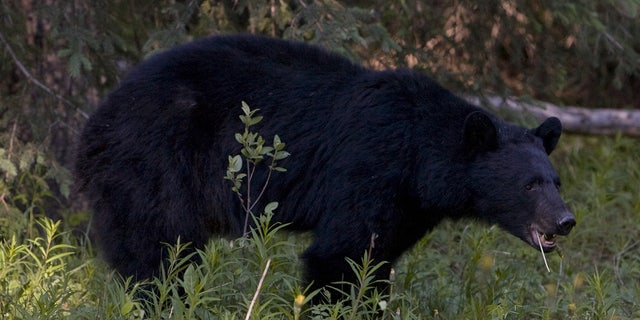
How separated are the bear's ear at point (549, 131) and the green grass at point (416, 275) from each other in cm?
68

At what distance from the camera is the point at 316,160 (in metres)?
5.61

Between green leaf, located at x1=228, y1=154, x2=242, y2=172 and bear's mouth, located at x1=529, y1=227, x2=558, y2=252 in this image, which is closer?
green leaf, located at x1=228, y1=154, x2=242, y2=172

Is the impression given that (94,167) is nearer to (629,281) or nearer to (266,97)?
(266,97)

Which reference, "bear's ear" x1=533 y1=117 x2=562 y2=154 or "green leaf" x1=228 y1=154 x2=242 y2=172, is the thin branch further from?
"bear's ear" x1=533 y1=117 x2=562 y2=154

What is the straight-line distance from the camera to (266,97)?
5.70m

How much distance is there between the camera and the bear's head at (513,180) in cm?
519

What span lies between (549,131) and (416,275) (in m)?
1.54

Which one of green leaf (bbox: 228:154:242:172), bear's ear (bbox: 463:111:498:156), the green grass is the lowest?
the green grass

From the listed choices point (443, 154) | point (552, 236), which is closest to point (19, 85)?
point (443, 154)

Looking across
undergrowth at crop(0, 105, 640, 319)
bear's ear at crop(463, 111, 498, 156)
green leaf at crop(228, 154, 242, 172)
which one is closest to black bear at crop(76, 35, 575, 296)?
bear's ear at crop(463, 111, 498, 156)

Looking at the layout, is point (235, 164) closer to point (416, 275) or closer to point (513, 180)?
point (513, 180)

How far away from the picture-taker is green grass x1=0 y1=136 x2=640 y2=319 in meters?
4.73

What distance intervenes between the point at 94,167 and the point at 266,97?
1.09 meters

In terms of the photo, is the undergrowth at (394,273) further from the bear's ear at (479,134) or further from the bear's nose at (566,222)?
the bear's ear at (479,134)
